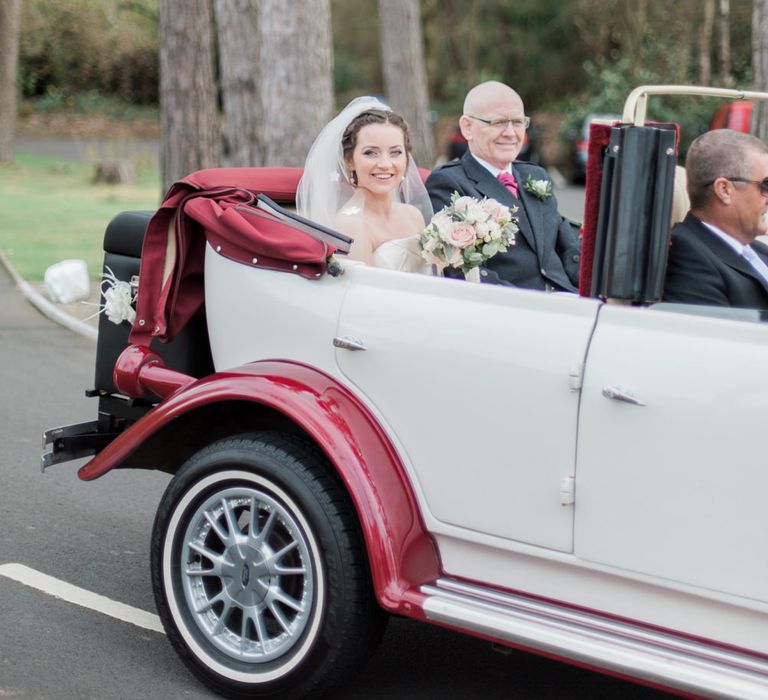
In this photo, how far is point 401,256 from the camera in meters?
4.58

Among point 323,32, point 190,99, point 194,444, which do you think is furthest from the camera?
point 190,99

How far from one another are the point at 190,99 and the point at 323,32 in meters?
2.13

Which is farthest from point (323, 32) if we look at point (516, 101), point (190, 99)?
point (516, 101)

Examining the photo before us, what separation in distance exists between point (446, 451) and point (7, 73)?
26.0m

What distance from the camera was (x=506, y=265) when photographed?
5.04m

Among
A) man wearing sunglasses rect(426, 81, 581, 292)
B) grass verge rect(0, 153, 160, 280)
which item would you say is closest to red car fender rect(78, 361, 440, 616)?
man wearing sunglasses rect(426, 81, 581, 292)

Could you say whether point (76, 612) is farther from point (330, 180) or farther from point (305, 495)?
point (330, 180)

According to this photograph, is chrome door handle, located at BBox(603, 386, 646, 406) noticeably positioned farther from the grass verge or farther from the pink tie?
the grass verge

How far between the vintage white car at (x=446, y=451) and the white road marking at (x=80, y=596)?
59 cm

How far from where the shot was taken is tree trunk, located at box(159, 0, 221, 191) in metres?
12.8

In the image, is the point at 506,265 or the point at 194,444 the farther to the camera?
the point at 506,265

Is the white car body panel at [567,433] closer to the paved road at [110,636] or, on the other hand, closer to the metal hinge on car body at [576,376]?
the metal hinge on car body at [576,376]

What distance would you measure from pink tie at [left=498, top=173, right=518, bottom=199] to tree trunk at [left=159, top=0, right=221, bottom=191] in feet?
26.0

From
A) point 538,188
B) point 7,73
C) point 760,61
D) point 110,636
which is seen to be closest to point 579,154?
point 7,73
